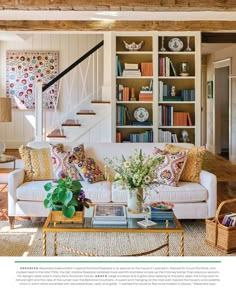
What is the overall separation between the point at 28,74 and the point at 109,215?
677 cm

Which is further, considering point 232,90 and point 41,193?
point 232,90

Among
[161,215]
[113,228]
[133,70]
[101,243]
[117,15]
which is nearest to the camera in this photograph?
[113,228]

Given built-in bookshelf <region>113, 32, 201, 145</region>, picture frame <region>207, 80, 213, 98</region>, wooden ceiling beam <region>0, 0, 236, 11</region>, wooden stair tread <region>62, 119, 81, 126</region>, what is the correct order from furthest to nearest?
1. picture frame <region>207, 80, 213, 98</region>
2. built-in bookshelf <region>113, 32, 201, 145</region>
3. wooden stair tread <region>62, 119, 81, 126</region>
4. wooden ceiling beam <region>0, 0, 236, 11</region>

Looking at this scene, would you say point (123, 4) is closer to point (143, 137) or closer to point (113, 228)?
point (143, 137)

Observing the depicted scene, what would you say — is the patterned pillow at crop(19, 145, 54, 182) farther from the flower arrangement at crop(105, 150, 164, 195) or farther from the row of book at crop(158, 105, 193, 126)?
the row of book at crop(158, 105, 193, 126)

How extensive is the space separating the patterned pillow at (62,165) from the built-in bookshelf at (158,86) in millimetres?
2608

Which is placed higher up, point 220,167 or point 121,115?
point 121,115

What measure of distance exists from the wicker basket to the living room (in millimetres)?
77

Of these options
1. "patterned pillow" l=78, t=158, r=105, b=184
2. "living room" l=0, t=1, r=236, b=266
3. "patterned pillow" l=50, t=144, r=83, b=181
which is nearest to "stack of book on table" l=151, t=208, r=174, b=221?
"living room" l=0, t=1, r=236, b=266

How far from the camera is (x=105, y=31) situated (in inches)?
267

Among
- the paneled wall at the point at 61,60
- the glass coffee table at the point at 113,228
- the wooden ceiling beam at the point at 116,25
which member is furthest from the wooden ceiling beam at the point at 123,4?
the paneled wall at the point at 61,60

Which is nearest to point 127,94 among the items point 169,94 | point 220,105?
point 169,94

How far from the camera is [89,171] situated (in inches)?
169

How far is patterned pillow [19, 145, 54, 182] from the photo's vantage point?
4348 millimetres
